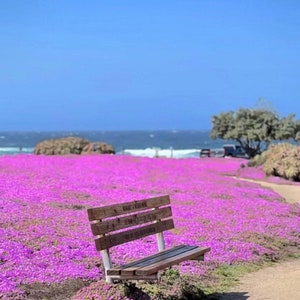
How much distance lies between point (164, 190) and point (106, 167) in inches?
249

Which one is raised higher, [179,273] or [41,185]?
[41,185]

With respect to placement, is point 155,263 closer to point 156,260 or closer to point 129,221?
point 156,260

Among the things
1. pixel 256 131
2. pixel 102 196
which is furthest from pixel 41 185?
pixel 256 131

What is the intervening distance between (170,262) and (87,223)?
162 inches

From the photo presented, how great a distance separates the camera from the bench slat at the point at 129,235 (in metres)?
6.18

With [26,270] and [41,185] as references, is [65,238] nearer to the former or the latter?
[26,270]

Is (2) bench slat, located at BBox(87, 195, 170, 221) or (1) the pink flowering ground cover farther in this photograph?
(1) the pink flowering ground cover

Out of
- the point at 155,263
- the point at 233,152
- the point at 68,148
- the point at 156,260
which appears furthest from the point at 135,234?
the point at 233,152

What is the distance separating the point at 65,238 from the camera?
345 inches

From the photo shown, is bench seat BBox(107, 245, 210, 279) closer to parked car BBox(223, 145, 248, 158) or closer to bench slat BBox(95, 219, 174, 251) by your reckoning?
bench slat BBox(95, 219, 174, 251)

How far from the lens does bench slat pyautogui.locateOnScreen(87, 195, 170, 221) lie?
618 centimetres

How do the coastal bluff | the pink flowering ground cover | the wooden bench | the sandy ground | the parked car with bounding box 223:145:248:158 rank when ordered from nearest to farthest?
the wooden bench → the sandy ground → the pink flowering ground cover → the coastal bluff → the parked car with bounding box 223:145:248:158

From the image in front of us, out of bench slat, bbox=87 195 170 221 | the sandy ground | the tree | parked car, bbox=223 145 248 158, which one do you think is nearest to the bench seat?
bench slat, bbox=87 195 170 221

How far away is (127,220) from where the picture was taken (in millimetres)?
6707
